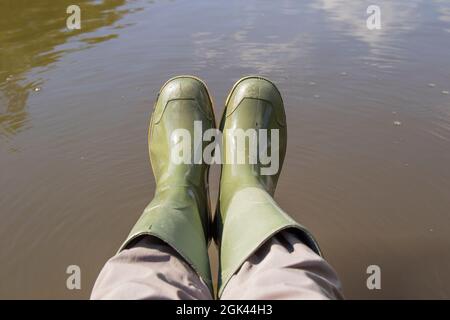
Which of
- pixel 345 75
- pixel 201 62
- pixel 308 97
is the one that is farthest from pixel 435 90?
pixel 201 62

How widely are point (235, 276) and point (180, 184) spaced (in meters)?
0.42

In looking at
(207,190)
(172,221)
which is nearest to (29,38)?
(207,190)

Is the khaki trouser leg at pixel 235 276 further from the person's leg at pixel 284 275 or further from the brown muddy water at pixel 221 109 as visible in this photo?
the brown muddy water at pixel 221 109

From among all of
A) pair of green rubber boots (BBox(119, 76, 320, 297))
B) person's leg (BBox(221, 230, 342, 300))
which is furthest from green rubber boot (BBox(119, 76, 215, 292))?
person's leg (BBox(221, 230, 342, 300))

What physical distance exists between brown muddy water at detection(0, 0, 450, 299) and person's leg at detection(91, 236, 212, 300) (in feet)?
1.08

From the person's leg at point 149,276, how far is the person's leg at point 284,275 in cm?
8

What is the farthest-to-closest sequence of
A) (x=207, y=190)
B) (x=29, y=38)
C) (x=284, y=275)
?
(x=29, y=38) < (x=207, y=190) < (x=284, y=275)

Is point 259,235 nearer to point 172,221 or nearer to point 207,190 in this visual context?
point 172,221

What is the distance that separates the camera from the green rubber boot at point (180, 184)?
2.94 feet

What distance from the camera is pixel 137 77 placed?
200 centimetres

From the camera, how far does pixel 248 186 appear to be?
119 cm

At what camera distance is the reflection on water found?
5.87ft

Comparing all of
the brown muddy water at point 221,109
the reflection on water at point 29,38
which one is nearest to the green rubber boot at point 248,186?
the brown muddy water at point 221,109
